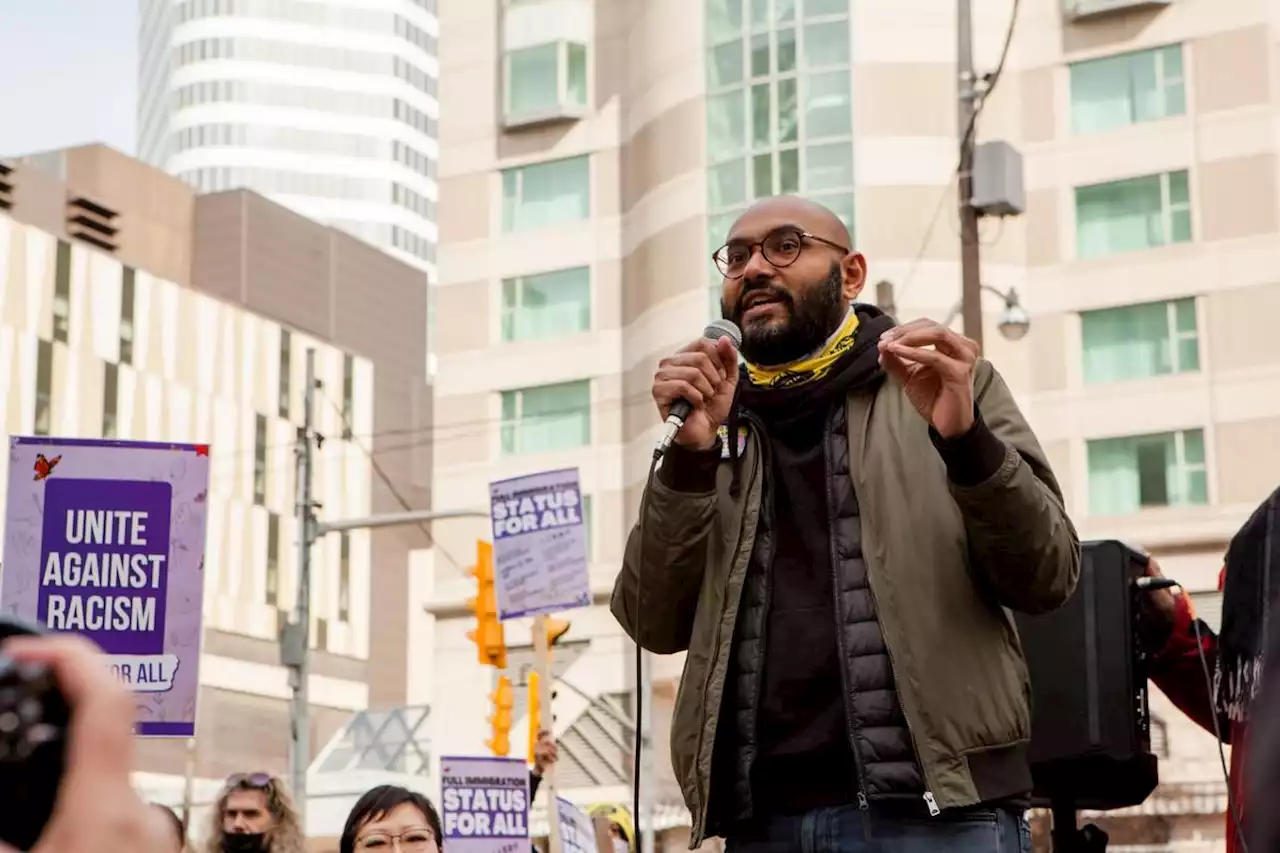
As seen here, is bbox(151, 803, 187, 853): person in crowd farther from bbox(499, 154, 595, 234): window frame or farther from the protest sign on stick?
bbox(499, 154, 595, 234): window frame

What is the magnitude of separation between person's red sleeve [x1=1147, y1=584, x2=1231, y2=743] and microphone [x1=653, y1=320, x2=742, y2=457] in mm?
1558

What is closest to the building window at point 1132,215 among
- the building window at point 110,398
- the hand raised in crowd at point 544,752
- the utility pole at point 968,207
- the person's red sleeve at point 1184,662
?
the utility pole at point 968,207

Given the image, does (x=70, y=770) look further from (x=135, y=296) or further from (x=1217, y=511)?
(x=135, y=296)

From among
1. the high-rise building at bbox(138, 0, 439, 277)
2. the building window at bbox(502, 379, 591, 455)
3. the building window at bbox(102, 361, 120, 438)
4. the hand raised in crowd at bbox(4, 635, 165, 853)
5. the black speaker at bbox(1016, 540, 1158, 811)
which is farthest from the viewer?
the high-rise building at bbox(138, 0, 439, 277)

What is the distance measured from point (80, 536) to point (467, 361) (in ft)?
113

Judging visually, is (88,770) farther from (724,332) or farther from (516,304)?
(516,304)

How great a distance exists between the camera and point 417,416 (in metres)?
95.2

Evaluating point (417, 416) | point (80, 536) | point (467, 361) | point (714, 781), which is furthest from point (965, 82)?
point (417, 416)

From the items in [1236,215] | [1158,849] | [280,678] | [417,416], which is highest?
[417,416]

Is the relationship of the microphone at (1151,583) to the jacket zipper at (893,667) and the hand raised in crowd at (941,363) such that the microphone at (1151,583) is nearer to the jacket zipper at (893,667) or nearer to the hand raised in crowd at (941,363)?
the jacket zipper at (893,667)

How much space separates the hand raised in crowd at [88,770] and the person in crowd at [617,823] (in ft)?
36.0

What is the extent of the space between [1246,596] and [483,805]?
8.71 m

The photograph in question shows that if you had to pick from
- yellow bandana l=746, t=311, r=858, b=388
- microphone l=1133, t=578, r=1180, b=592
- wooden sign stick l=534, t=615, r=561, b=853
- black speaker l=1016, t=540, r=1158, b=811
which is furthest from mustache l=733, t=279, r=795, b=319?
wooden sign stick l=534, t=615, r=561, b=853

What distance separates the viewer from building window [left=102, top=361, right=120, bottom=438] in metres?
74.8
